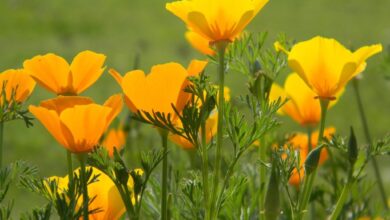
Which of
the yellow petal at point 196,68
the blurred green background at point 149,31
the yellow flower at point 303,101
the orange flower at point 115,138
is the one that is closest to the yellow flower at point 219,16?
the yellow petal at point 196,68

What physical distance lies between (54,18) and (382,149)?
868cm

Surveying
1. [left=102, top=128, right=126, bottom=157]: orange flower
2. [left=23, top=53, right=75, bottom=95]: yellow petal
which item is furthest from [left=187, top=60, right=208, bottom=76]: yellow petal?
[left=102, top=128, right=126, bottom=157]: orange flower

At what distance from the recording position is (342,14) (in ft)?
31.8

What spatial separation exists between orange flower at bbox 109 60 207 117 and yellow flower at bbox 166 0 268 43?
0.15 feet

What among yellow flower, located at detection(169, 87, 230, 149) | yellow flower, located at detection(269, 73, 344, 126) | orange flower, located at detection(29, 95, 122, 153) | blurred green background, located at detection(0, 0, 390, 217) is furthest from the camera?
blurred green background, located at detection(0, 0, 390, 217)

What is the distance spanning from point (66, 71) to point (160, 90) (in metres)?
0.12

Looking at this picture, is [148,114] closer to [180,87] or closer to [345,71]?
[180,87]

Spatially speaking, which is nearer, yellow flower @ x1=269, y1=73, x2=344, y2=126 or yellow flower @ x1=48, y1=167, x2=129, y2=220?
yellow flower @ x1=48, y1=167, x2=129, y2=220

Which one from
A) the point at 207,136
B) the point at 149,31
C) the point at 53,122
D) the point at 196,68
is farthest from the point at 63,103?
the point at 149,31

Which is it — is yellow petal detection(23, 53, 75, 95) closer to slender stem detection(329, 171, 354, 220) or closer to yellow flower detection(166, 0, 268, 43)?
yellow flower detection(166, 0, 268, 43)

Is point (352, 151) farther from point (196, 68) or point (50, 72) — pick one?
point (50, 72)

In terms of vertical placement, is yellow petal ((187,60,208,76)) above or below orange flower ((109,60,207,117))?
above

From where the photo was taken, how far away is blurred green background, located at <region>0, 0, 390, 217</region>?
7.61 meters

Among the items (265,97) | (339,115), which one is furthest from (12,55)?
(265,97)
